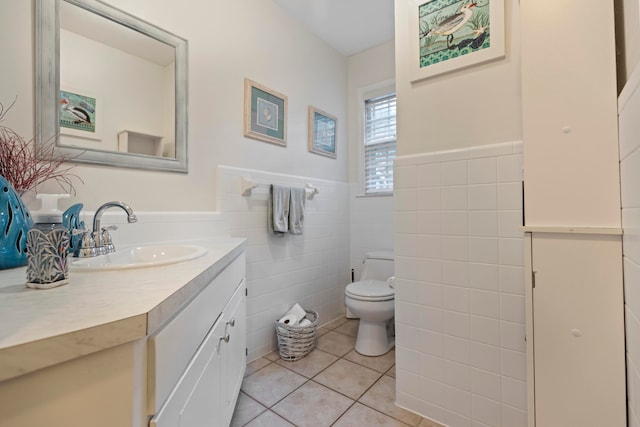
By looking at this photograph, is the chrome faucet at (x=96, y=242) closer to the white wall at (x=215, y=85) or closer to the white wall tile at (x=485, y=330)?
the white wall at (x=215, y=85)

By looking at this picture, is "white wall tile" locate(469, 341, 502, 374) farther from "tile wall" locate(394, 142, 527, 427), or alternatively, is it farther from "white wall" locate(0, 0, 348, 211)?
"white wall" locate(0, 0, 348, 211)

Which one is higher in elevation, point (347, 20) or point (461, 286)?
point (347, 20)

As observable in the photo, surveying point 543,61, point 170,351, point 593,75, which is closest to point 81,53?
point 170,351

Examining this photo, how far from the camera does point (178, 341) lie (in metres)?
0.62

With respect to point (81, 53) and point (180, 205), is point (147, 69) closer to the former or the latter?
point (81, 53)

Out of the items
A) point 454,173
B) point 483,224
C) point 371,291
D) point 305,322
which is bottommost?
point 305,322

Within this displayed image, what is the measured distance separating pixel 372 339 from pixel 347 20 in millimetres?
2518

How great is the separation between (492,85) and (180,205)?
1662 millimetres

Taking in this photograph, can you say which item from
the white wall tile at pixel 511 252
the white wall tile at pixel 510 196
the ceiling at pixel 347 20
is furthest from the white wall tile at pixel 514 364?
the ceiling at pixel 347 20

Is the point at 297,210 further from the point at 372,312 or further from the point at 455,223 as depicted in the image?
the point at 455,223

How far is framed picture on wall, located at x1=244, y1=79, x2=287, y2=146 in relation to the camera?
1940 mm

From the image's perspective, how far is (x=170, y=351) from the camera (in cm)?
58

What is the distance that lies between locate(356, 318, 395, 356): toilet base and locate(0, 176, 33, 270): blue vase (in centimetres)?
184

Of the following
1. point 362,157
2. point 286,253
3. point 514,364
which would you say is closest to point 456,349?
point 514,364
